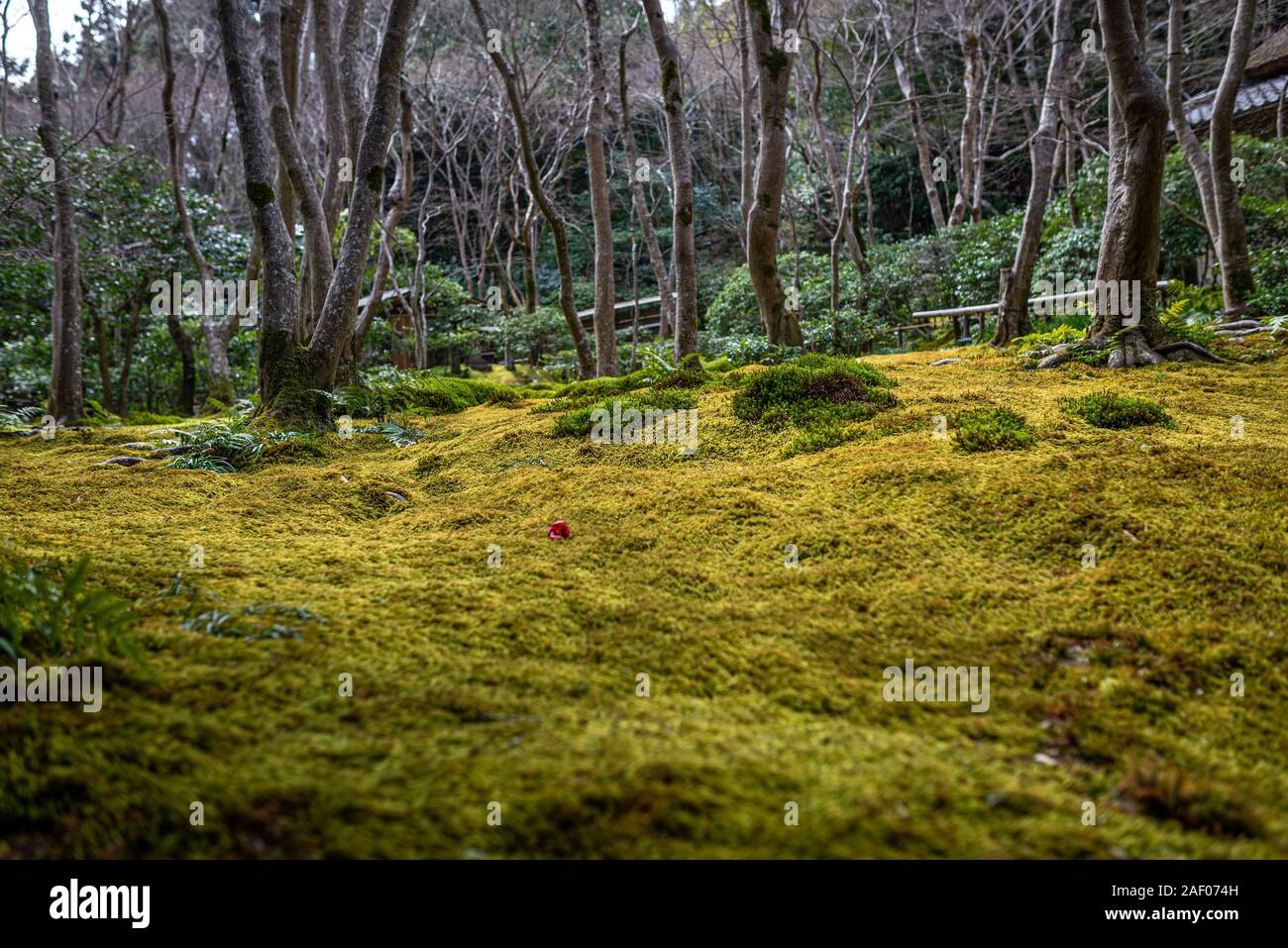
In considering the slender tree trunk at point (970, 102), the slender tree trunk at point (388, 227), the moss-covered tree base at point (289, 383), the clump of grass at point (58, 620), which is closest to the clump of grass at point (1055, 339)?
the moss-covered tree base at point (289, 383)

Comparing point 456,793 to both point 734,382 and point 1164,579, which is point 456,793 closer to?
point 1164,579

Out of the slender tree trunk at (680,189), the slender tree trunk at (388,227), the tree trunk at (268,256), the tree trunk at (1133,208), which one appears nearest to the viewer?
the tree trunk at (1133,208)

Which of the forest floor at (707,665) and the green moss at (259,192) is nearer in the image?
the forest floor at (707,665)

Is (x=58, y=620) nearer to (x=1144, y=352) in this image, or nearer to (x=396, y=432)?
(x=396, y=432)

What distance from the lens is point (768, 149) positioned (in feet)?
24.6

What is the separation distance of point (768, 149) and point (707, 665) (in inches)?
274

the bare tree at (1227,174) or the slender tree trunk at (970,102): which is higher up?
the slender tree trunk at (970,102)

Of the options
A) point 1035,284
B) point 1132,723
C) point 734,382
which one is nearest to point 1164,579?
point 1132,723

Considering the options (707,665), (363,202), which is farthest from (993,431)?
(363,202)

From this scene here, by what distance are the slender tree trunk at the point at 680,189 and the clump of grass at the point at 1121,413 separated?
4218mm

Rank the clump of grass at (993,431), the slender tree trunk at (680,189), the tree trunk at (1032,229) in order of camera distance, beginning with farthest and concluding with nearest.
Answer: the tree trunk at (1032,229) → the slender tree trunk at (680,189) → the clump of grass at (993,431)

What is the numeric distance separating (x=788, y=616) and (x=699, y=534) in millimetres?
806

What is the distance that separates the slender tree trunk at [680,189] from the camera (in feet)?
25.5

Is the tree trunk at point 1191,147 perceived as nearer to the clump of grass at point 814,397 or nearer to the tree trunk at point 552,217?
the clump of grass at point 814,397
